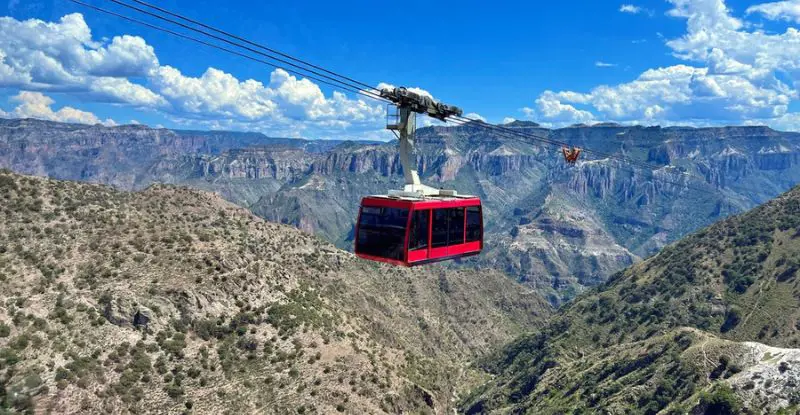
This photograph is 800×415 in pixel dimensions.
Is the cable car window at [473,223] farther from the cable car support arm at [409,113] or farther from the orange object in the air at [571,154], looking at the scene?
the orange object in the air at [571,154]

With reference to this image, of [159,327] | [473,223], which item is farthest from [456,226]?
[159,327]

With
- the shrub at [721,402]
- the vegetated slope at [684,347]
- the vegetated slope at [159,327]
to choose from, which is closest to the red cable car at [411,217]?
the vegetated slope at [159,327]

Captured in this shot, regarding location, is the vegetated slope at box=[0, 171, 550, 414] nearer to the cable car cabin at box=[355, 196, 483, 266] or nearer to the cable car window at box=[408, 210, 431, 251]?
the cable car cabin at box=[355, 196, 483, 266]

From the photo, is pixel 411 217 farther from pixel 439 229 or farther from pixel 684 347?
pixel 684 347

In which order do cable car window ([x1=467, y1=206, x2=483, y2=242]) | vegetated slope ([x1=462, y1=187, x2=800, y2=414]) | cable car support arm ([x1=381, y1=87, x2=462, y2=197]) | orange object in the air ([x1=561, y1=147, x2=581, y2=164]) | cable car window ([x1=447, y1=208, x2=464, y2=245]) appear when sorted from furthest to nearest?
vegetated slope ([x1=462, y1=187, x2=800, y2=414]) → orange object in the air ([x1=561, y1=147, x2=581, y2=164]) → cable car window ([x1=467, y1=206, x2=483, y2=242]) → cable car window ([x1=447, y1=208, x2=464, y2=245]) → cable car support arm ([x1=381, y1=87, x2=462, y2=197])

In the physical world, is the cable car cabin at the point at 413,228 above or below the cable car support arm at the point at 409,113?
below

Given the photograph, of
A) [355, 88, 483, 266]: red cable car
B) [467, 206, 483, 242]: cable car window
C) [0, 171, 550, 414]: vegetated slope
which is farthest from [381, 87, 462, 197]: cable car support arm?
[0, 171, 550, 414]: vegetated slope

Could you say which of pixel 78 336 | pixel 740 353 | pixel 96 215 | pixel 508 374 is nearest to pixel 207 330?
pixel 78 336
